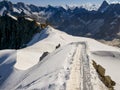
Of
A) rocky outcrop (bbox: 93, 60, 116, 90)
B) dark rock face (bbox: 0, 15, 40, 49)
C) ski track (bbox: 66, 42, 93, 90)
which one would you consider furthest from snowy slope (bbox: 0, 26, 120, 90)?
dark rock face (bbox: 0, 15, 40, 49)

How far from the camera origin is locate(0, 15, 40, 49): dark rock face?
152 metres

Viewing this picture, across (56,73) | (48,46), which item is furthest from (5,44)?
(56,73)

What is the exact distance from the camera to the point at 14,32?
540 ft

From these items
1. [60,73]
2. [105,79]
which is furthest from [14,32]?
[60,73]

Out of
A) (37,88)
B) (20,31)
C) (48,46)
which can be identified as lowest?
(37,88)

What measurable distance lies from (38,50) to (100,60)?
102 ft

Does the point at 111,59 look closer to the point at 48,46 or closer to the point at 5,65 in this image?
the point at 5,65

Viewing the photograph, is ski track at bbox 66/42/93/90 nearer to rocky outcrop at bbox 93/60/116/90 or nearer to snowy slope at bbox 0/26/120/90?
snowy slope at bbox 0/26/120/90

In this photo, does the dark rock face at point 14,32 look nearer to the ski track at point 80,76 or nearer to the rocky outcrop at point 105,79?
the ski track at point 80,76

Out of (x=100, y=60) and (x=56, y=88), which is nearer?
(x=56, y=88)

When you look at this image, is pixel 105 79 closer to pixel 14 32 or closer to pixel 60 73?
pixel 60 73

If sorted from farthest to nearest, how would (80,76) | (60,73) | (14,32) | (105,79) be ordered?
(14,32) → (105,79) → (80,76) → (60,73)

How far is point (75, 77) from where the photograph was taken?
23578 mm

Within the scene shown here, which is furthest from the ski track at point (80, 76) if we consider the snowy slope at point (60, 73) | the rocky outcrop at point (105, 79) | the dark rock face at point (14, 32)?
the dark rock face at point (14, 32)
